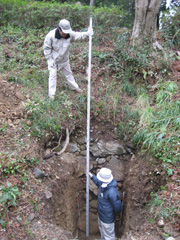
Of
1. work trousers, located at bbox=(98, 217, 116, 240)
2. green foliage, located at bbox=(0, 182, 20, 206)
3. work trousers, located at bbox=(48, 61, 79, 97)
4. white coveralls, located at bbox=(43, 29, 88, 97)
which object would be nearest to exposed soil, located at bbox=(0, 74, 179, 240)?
green foliage, located at bbox=(0, 182, 20, 206)

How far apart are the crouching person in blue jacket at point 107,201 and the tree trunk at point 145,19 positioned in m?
4.56

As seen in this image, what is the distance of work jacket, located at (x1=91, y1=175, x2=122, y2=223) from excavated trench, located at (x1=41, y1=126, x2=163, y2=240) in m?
0.37

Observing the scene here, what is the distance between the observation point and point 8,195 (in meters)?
3.25

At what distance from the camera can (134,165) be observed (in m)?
4.89

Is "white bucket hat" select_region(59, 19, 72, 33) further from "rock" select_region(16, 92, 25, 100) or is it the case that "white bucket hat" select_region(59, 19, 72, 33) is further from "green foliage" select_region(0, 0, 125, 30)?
"green foliage" select_region(0, 0, 125, 30)

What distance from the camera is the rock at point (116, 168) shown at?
5.18 metres

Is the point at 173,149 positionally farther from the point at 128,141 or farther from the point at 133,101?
the point at 133,101

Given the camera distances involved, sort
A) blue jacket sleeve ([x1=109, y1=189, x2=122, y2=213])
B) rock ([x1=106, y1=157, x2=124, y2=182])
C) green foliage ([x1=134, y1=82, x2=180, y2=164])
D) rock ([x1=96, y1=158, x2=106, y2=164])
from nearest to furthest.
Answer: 1. blue jacket sleeve ([x1=109, y1=189, x2=122, y2=213])
2. green foliage ([x1=134, y1=82, x2=180, y2=164])
3. rock ([x1=106, y1=157, x2=124, y2=182])
4. rock ([x1=96, y1=158, x2=106, y2=164])

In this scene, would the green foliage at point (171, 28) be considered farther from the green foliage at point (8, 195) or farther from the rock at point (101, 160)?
the green foliage at point (8, 195)

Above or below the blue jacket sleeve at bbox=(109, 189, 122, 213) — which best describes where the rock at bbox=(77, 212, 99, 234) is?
below

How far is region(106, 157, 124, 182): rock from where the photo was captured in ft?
17.0

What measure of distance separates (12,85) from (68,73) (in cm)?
139

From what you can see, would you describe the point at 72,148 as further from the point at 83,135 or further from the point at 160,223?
the point at 160,223

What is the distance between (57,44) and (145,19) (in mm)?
3152
